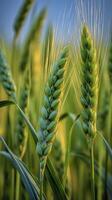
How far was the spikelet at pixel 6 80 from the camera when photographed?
99 centimetres

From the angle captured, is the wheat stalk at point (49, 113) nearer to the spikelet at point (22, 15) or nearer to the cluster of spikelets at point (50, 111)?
the cluster of spikelets at point (50, 111)

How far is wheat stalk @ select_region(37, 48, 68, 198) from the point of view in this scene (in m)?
0.74

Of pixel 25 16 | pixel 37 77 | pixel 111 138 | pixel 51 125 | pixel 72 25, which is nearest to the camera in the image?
pixel 51 125

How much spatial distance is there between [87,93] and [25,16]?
1.97 feet

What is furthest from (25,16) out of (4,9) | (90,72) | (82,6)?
(90,72)

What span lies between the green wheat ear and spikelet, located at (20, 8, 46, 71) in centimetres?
46

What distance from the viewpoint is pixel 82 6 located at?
0.92 m

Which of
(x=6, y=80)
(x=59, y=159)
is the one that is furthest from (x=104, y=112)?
(x=6, y=80)

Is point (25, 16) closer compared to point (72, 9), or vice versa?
point (72, 9)

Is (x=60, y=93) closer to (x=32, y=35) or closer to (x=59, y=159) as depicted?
(x=59, y=159)

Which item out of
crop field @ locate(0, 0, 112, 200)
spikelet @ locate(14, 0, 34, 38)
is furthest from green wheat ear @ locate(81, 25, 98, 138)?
spikelet @ locate(14, 0, 34, 38)

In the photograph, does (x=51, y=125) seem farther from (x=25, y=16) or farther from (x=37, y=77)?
(x=37, y=77)

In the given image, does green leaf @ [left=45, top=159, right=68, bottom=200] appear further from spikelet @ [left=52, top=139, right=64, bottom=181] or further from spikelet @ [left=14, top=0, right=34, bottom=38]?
spikelet @ [left=14, top=0, right=34, bottom=38]

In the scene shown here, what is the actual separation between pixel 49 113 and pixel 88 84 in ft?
0.36
